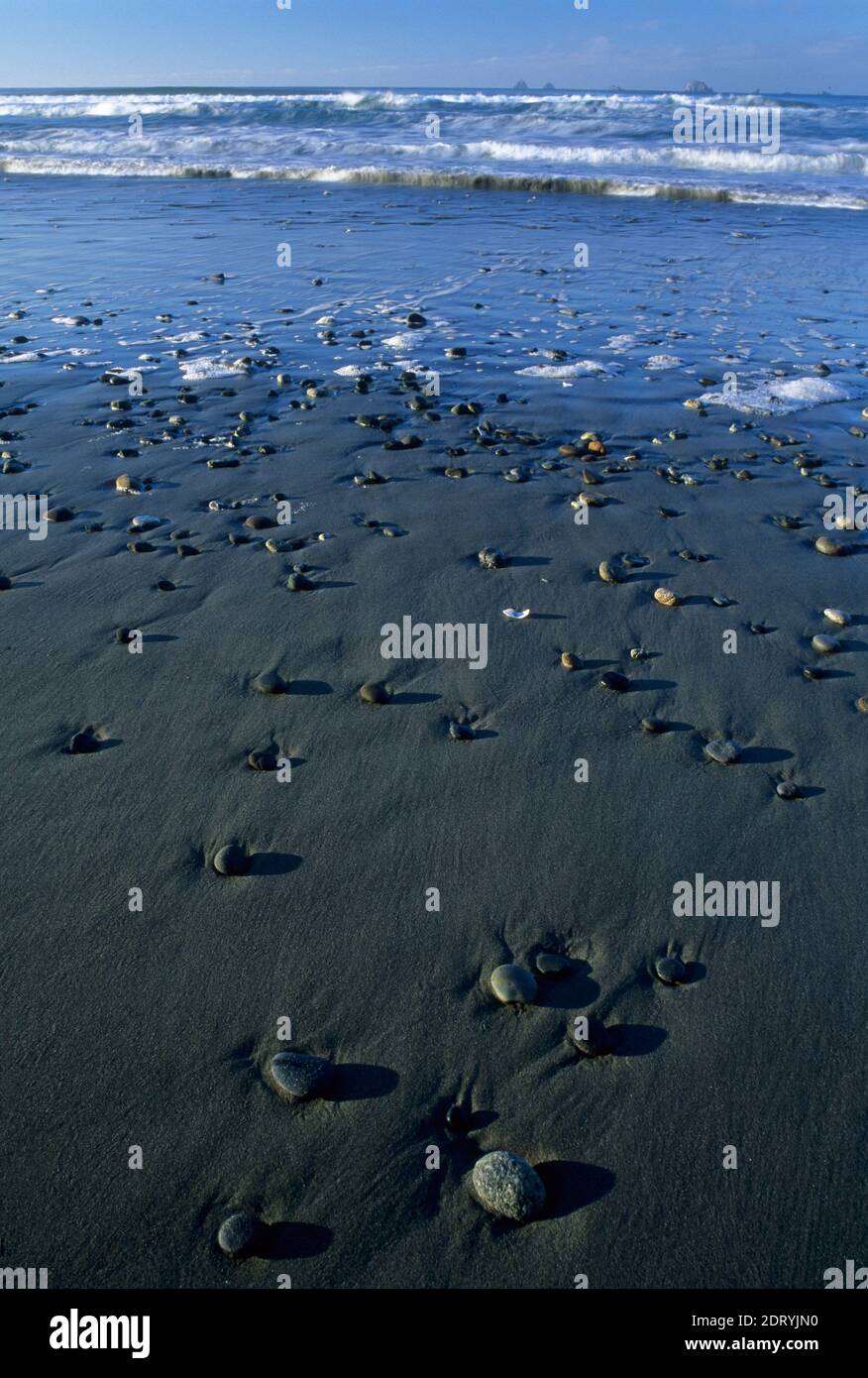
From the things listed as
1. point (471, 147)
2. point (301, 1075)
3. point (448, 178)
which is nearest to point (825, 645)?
point (301, 1075)

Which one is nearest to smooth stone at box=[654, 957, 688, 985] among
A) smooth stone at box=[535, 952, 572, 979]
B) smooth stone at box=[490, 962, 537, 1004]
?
smooth stone at box=[535, 952, 572, 979]

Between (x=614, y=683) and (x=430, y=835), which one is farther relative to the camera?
(x=614, y=683)

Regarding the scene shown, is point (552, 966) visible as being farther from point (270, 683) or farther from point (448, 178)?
point (448, 178)

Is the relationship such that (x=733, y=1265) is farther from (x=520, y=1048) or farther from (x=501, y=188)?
(x=501, y=188)

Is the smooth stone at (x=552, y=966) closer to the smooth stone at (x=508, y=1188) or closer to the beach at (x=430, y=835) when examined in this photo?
the beach at (x=430, y=835)

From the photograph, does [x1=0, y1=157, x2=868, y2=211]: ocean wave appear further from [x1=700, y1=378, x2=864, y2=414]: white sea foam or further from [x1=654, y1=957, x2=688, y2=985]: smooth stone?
[x1=654, y1=957, x2=688, y2=985]: smooth stone
